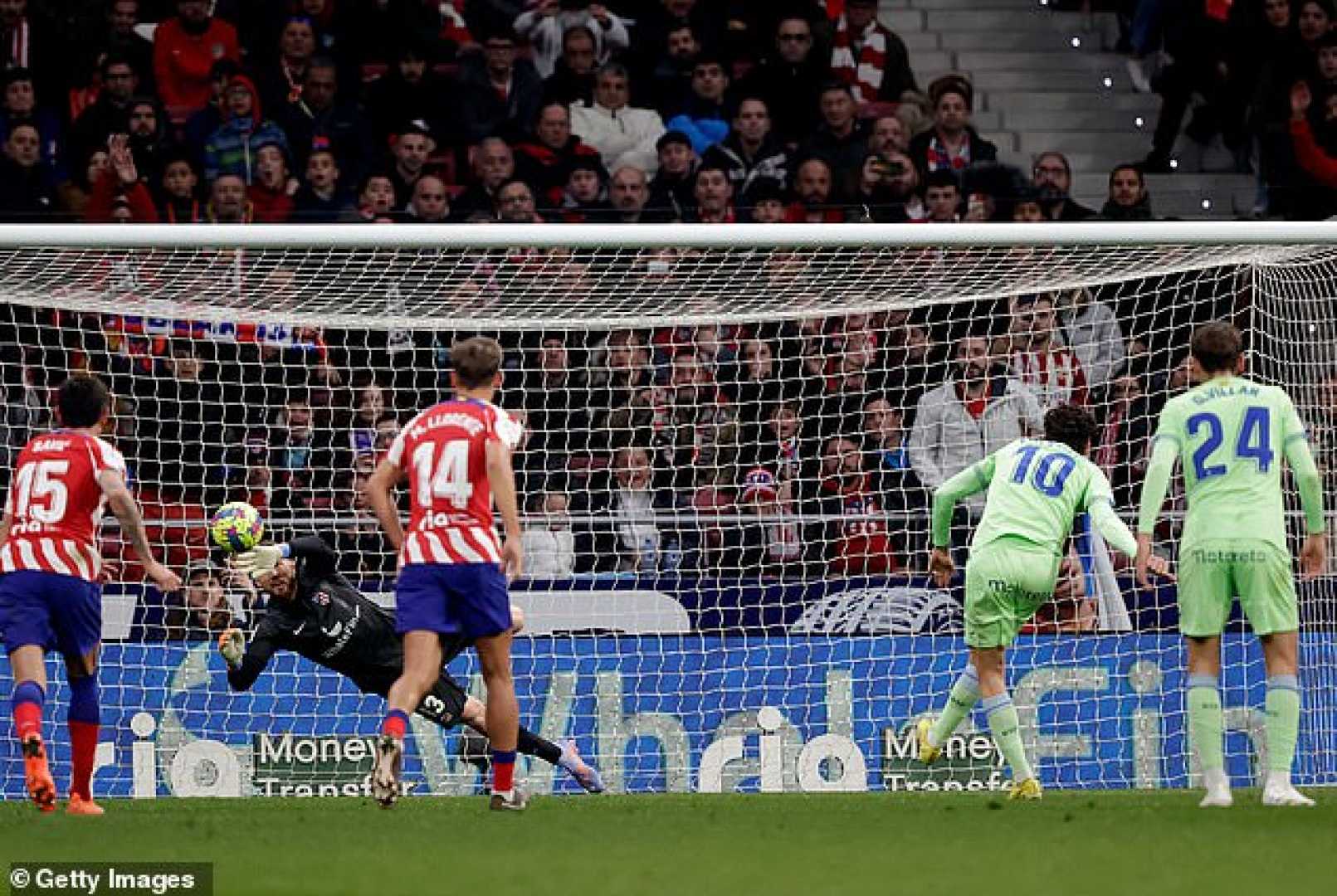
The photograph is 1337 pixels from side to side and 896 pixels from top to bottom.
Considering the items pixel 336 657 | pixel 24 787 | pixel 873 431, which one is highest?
pixel 873 431

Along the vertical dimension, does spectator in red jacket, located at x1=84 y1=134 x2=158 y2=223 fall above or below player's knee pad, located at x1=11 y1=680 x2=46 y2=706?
above

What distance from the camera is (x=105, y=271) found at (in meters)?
11.6

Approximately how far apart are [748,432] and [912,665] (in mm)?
1702

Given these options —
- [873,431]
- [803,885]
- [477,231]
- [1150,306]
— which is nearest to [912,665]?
[873,431]

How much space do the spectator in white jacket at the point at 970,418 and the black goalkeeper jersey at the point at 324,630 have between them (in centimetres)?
331

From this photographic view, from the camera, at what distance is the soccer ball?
35.3 feet

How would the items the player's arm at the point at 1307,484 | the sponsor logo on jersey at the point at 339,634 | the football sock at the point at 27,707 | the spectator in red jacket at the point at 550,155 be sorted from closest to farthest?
the player's arm at the point at 1307,484 < the football sock at the point at 27,707 < the sponsor logo on jersey at the point at 339,634 < the spectator in red jacket at the point at 550,155

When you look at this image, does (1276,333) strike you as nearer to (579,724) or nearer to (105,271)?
(579,724)

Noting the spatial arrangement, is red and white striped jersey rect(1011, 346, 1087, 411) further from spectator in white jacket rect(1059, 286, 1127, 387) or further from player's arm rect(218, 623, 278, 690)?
player's arm rect(218, 623, 278, 690)

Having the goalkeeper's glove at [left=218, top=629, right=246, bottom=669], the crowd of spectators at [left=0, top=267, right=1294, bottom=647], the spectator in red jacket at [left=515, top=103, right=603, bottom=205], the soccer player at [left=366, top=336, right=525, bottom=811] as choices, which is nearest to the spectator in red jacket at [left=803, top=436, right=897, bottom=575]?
the crowd of spectators at [left=0, top=267, right=1294, bottom=647]

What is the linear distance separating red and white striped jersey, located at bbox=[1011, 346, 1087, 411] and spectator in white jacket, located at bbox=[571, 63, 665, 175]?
4728 millimetres

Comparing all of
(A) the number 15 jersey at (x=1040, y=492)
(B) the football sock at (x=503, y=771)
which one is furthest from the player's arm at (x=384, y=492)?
(A) the number 15 jersey at (x=1040, y=492)

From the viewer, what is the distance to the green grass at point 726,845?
21.7 feet

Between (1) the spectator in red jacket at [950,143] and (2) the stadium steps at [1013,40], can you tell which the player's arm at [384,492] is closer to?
(1) the spectator in red jacket at [950,143]
